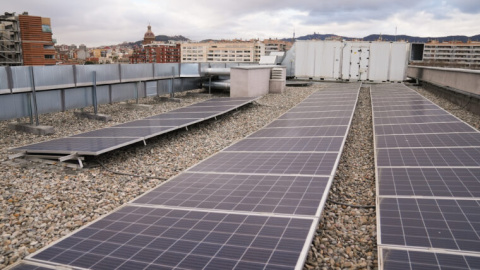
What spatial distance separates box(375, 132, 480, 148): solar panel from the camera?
948 cm

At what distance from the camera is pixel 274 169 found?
8.02 meters

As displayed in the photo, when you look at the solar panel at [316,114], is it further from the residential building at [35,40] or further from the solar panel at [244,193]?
the residential building at [35,40]

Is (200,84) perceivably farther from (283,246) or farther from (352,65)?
(283,246)

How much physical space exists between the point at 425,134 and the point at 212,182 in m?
7.49

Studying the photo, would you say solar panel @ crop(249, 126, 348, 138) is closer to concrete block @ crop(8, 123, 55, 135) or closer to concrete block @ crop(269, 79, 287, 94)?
concrete block @ crop(8, 123, 55, 135)

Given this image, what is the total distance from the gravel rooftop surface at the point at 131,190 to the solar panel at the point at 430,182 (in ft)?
1.64

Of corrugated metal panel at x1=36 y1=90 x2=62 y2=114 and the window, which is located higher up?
the window

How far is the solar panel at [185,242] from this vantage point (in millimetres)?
4230

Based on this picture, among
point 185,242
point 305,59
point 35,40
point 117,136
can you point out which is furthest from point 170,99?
point 35,40

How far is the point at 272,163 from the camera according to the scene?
8.52 m

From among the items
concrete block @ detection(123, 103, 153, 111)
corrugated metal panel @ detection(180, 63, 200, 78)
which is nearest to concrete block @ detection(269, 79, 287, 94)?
corrugated metal panel @ detection(180, 63, 200, 78)

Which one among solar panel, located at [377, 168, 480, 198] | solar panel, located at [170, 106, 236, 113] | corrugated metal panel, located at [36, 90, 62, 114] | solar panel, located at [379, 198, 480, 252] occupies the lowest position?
solar panel, located at [379, 198, 480, 252]

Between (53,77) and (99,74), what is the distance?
9.31 feet

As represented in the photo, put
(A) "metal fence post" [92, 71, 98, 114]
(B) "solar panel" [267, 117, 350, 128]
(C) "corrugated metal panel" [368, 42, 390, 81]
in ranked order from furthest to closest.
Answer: (C) "corrugated metal panel" [368, 42, 390, 81] < (A) "metal fence post" [92, 71, 98, 114] < (B) "solar panel" [267, 117, 350, 128]
